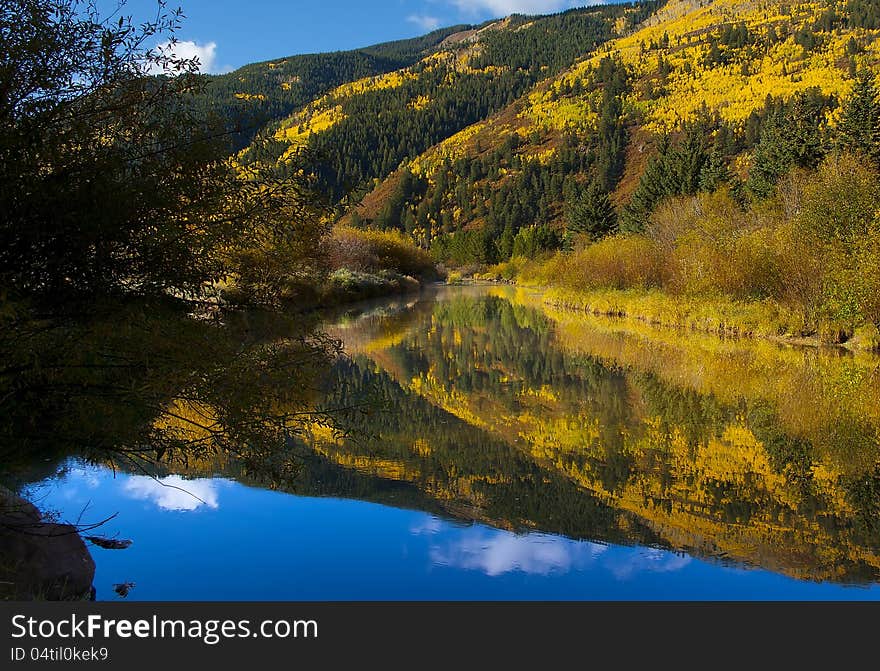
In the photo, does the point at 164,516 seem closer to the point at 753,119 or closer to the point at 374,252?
the point at 374,252

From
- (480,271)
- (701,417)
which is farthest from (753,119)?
(701,417)

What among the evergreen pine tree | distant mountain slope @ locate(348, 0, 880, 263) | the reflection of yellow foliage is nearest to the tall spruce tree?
the evergreen pine tree

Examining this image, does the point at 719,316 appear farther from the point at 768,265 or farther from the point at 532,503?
the point at 532,503

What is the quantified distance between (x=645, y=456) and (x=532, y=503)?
9.52 ft

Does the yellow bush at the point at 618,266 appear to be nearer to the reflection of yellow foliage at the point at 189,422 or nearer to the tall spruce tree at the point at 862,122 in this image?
the tall spruce tree at the point at 862,122

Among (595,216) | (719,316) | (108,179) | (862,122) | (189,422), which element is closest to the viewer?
(108,179)

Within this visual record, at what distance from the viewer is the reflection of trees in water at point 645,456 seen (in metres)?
7.89

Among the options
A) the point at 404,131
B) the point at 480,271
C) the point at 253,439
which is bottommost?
the point at 480,271

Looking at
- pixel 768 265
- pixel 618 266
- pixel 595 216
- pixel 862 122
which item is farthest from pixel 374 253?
pixel 768 265

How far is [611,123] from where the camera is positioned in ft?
448

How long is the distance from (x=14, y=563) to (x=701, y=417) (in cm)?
1144

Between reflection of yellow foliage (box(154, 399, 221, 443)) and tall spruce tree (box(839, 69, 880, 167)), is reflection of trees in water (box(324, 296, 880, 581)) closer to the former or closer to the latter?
reflection of yellow foliage (box(154, 399, 221, 443))
